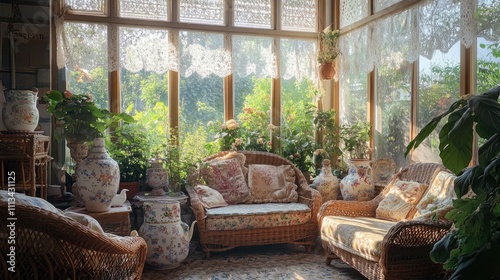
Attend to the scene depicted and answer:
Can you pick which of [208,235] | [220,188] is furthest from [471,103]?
[220,188]

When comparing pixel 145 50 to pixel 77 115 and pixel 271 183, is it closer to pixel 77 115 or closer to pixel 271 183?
pixel 77 115

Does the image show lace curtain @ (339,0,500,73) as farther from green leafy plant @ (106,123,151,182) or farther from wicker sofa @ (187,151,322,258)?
green leafy plant @ (106,123,151,182)

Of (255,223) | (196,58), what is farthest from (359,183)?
(196,58)

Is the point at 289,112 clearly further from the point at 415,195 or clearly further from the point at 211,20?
the point at 415,195

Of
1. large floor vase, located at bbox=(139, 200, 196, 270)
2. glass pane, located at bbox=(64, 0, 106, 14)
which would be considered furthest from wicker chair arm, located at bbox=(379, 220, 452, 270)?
glass pane, located at bbox=(64, 0, 106, 14)

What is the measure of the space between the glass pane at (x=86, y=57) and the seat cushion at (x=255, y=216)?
197 cm

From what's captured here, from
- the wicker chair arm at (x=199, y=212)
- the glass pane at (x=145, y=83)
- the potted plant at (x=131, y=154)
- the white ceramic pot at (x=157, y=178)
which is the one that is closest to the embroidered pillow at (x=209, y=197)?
the wicker chair arm at (x=199, y=212)

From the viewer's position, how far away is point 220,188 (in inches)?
168

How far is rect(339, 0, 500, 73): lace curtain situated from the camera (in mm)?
3219

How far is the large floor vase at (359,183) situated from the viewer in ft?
13.3

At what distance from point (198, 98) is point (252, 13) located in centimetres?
123

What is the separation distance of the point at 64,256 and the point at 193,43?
3399mm

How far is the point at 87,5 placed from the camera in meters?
4.42

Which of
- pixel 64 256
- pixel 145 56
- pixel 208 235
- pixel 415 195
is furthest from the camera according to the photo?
pixel 145 56
